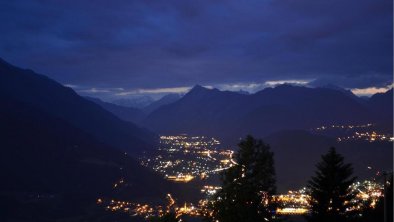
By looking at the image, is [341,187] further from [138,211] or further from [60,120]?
[60,120]

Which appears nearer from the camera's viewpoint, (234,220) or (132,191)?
(234,220)

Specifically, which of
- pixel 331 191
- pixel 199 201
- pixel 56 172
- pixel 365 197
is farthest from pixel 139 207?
pixel 331 191

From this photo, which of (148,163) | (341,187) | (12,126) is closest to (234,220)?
(341,187)

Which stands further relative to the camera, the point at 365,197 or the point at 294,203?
the point at 294,203

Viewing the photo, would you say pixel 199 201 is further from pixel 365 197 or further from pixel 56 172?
pixel 56 172

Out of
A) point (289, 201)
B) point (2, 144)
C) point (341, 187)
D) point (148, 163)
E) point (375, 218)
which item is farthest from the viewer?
point (148, 163)

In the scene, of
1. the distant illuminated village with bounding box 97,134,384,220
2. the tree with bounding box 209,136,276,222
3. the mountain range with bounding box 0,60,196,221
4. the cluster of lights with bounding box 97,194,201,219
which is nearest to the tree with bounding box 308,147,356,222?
the distant illuminated village with bounding box 97,134,384,220
